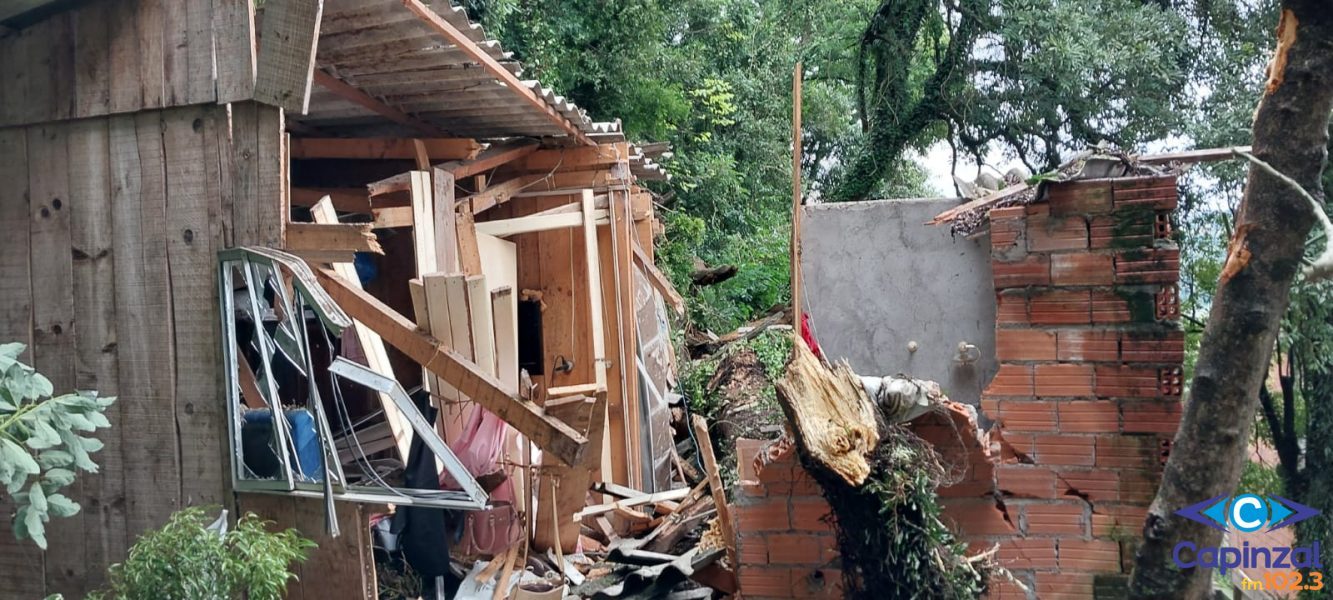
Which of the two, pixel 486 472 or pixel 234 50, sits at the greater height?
pixel 234 50

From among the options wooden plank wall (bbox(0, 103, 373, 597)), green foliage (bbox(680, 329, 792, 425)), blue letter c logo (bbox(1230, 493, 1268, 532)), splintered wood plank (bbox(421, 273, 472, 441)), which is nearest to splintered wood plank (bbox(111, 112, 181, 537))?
wooden plank wall (bbox(0, 103, 373, 597))

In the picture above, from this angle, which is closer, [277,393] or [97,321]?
[277,393]

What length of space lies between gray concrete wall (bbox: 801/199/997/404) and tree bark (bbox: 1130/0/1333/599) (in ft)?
10.9

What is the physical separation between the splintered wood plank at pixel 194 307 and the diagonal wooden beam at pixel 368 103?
139 cm

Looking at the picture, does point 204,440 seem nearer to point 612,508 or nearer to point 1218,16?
point 612,508

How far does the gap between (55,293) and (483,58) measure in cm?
215

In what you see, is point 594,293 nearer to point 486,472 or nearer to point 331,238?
point 486,472

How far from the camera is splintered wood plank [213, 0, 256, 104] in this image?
3217mm

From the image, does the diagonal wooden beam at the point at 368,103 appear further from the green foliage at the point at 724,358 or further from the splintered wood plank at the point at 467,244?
the green foliage at the point at 724,358

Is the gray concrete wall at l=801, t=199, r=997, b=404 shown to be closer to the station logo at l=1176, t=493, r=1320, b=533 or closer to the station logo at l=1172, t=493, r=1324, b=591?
the station logo at l=1172, t=493, r=1324, b=591

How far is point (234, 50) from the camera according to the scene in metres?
3.24

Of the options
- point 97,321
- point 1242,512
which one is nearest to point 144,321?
point 97,321

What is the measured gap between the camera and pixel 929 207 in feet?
21.3

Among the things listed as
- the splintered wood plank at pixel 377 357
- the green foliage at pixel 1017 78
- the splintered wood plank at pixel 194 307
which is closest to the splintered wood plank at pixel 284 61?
the splintered wood plank at pixel 194 307
